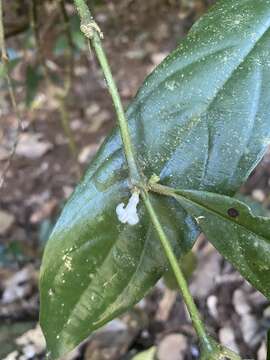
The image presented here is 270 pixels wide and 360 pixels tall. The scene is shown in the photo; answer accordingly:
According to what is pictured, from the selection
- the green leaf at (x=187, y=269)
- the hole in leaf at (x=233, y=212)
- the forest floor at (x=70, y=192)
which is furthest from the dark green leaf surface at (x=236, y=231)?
the green leaf at (x=187, y=269)

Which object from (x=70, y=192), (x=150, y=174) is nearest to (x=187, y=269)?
(x=70, y=192)

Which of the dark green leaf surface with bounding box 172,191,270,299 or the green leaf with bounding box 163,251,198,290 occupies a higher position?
the green leaf with bounding box 163,251,198,290

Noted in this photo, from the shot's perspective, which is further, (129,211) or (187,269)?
(187,269)

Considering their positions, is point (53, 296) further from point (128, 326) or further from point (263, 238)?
point (128, 326)

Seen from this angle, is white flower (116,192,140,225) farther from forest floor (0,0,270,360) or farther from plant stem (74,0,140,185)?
forest floor (0,0,270,360)

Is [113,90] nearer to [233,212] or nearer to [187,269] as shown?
[233,212]

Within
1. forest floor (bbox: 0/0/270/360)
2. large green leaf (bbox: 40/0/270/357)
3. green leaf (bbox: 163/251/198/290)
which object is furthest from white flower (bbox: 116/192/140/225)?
green leaf (bbox: 163/251/198/290)

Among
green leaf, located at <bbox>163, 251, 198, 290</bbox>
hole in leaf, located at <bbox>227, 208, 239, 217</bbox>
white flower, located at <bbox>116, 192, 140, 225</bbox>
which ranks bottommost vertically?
hole in leaf, located at <bbox>227, 208, 239, 217</bbox>
